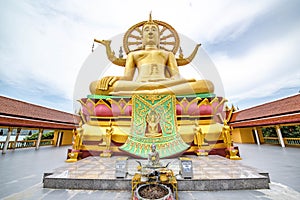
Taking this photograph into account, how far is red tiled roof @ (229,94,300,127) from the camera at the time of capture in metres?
5.75

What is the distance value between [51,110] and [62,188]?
7.44m

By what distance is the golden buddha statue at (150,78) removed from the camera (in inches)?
198

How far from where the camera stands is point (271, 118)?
6.54m

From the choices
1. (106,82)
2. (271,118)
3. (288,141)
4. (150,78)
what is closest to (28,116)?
(106,82)

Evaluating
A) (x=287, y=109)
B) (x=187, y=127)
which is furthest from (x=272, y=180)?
(x=287, y=109)

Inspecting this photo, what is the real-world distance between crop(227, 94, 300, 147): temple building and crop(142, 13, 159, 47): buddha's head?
636cm

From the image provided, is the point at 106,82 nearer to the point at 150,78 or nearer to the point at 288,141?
the point at 150,78

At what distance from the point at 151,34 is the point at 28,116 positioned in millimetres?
6617

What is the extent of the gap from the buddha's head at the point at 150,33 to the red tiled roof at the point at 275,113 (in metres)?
6.33

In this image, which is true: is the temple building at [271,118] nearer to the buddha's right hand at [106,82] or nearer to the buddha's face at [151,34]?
the buddha's face at [151,34]

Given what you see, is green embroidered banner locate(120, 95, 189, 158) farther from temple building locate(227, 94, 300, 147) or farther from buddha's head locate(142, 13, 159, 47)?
temple building locate(227, 94, 300, 147)

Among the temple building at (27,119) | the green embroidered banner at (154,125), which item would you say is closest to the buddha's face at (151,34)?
the green embroidered banner at (154,125)

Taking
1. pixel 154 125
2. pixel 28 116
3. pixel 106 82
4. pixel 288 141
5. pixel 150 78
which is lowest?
pixel 288 141

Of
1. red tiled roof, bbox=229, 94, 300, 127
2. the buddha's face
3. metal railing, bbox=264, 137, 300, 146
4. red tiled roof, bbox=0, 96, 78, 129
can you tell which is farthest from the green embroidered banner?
metal railing, bbox=264, 137, 300, 146
